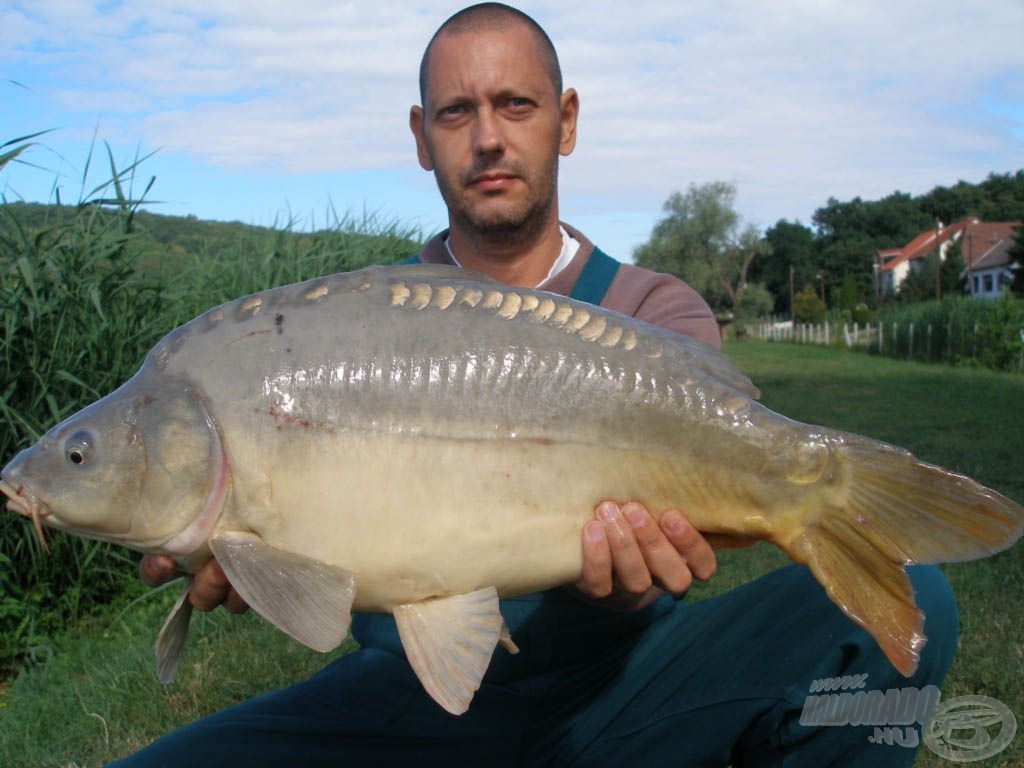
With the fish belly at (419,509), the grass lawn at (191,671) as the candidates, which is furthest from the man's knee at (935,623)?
the fish belly at (419,509)

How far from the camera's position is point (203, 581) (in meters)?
1.96

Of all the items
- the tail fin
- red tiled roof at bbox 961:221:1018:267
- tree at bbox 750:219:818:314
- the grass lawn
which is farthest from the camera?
tree at bbox 750:219:818:314

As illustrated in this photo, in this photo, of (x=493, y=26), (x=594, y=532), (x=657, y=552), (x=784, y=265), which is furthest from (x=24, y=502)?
(x=784, y=265)

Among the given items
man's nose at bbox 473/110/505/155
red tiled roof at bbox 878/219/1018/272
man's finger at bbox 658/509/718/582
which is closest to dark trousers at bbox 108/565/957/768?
man's finger at bbox 658/509/718/582

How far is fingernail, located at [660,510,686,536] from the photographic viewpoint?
190 cm

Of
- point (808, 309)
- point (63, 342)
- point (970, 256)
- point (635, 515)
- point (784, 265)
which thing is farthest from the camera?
point (784, 265)

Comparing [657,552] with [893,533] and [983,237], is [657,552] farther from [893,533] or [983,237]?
[983,237]

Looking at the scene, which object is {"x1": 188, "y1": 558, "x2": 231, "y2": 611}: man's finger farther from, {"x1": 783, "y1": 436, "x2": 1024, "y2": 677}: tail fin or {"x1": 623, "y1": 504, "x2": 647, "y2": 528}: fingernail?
{"x1": 783, "y1": 436, "x2": 1024, "y2": 677}: tail fin

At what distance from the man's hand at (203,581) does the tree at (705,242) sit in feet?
217

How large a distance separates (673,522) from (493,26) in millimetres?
1576

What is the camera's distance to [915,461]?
5.82 feet

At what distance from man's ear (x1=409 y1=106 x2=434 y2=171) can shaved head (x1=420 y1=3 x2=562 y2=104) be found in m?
0.12

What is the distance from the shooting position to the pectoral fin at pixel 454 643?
1811 millimetres

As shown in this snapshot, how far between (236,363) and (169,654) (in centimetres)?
63
